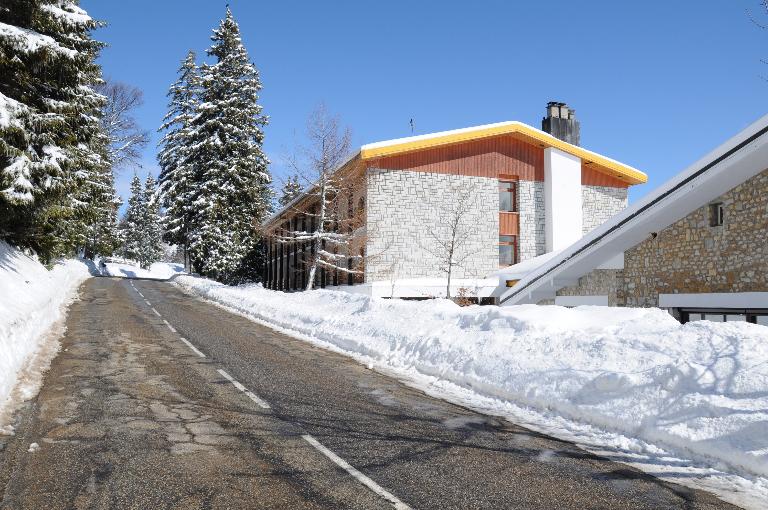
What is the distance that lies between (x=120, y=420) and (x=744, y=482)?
21.8 feet

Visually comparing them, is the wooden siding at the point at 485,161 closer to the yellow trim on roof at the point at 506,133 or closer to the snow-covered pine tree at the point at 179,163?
the yellow trim on roof at the point at 506,133

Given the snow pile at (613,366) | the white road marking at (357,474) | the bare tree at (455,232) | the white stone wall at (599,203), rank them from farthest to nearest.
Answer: the white stone wall at (599,203), the bare tree at (455,232), the snow pile at (613,366), the white road marking at (357,474)

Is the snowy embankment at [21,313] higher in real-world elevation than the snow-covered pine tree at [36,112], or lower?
lower

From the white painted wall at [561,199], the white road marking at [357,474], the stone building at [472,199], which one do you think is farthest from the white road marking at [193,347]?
the white painted wall at [561,199]

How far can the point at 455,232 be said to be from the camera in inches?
1016

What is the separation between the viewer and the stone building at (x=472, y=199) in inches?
998

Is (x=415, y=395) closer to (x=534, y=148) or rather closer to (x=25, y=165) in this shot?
(x=25, y=165)

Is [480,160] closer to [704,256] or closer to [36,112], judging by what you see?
[704,256]

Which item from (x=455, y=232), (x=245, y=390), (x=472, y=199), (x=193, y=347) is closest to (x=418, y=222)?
(x=455, y=232)

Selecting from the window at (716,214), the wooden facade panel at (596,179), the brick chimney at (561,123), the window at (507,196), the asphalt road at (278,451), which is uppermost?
the brick chimney at (561,123)

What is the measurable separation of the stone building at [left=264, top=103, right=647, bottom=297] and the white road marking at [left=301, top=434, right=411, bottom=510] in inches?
731

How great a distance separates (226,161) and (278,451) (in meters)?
36.2

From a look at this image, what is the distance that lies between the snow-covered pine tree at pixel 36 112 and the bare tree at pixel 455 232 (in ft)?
49.3

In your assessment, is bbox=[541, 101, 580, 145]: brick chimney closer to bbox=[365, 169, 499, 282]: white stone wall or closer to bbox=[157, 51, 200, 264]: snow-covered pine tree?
bbox=[365, 169, 499, 282]: white stone wall
